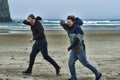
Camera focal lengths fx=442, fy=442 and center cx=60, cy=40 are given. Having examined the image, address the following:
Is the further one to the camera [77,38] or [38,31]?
[38,31]

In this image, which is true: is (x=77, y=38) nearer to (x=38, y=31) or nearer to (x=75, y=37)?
(x=75, y=37)

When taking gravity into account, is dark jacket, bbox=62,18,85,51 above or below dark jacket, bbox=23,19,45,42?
above

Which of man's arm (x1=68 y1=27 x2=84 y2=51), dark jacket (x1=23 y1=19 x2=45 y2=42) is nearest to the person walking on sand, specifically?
man's arm (x1=68 y1=27 x2=84 y2=51)

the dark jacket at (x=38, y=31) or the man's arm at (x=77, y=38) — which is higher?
the man's arm at (x=77, y=38)

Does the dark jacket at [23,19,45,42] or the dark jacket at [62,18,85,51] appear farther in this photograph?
the dark jacket at [23,19,45,42]

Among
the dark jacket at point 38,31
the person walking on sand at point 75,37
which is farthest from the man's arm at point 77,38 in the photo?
the dark jacket at point 38,31

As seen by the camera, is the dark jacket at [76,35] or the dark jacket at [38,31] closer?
the dark jacket at [76,35]

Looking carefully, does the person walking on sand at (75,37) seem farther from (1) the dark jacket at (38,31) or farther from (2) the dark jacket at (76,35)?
(1) the dark jacket at (38,31)

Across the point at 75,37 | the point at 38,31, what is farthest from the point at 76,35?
the point at 38,31

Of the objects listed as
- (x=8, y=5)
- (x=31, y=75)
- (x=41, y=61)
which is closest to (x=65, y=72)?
(x=31, y=75)

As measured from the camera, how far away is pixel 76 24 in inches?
437

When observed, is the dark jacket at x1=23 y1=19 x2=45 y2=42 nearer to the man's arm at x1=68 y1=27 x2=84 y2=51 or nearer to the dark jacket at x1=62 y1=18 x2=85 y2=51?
the dark jacket at x1=62 y1=18 x2=85 y2=51

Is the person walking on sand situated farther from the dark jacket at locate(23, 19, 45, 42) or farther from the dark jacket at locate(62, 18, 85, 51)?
the dark jacket at locate(23, 19, 45, 42)

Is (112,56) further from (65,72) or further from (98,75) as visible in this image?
(98,75)
